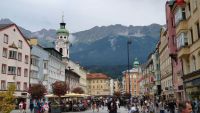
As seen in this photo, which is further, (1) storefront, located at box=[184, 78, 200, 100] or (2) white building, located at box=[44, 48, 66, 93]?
(2) white building, located at box=[44, 48, 66, 93]

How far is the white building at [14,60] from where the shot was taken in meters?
64.2

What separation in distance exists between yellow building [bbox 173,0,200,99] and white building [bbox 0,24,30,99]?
35.2 metres

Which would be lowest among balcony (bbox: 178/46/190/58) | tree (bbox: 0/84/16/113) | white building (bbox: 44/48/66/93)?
tree (bbox: 0/84/16/113)

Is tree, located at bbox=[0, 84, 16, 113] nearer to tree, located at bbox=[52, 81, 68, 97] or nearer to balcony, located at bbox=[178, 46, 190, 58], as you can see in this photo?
balcony, located at bbox=[178, 46, 190, 58]

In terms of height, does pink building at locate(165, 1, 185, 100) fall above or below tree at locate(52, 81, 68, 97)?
above

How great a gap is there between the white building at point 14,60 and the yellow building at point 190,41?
35169 millimetres

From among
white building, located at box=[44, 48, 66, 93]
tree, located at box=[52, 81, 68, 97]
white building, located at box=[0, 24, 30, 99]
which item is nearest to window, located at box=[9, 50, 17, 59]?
white building, located at box=[0, 24, 30, 99]

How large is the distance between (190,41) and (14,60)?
40328 mm

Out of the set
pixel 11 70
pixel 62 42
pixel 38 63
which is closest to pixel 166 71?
pixel 11 70

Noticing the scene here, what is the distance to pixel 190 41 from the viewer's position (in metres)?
37.0

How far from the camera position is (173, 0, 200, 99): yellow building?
33.7m

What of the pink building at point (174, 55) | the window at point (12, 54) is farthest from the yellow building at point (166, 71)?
the window at point (12, 54)

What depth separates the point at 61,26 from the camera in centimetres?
13325

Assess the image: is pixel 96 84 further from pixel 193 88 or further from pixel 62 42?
pixel 193 88
